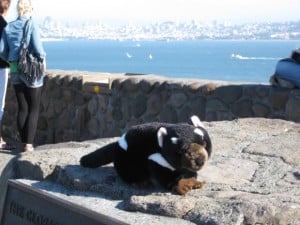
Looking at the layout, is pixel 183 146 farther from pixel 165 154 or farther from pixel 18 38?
pixel 18 38

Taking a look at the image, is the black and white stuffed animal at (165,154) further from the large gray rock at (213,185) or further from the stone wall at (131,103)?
the stone wall at (131,103)

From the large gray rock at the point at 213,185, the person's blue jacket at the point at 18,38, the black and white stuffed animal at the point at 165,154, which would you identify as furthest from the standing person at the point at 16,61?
the black and white stuffed animal at the point at 165,154

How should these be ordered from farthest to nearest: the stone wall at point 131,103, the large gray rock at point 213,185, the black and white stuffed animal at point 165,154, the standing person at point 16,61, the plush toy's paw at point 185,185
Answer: the standing person at point 16,61 < the stone wall at point 131,103 < the plush toy's paw at point 185,185 < the black and white stuffed animal at point 165,154 < the large gray rock at point 213,185

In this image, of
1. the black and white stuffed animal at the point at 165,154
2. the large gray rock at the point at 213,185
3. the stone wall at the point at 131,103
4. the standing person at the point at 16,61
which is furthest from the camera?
the standing person at the point at 16,61

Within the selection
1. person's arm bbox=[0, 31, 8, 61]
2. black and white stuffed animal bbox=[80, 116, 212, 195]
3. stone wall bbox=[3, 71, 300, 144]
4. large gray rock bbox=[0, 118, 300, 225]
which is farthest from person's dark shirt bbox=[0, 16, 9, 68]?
black and white stuffed animal bbox=[80, 116, 212, 195]

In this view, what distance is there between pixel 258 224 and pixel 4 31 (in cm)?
483

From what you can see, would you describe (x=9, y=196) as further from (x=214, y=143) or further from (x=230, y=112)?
(x=230, y=112)

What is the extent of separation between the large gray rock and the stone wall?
2027mm

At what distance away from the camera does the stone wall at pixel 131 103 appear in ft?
23.6

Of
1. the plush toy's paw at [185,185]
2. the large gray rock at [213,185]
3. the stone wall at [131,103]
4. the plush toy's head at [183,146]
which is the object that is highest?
the plush toy's head at [183,146]

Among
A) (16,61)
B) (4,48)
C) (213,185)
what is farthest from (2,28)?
(213,185)

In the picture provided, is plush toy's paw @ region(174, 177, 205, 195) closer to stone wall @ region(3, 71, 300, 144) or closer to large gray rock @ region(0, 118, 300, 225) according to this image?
large gray rock @ region(0, 118, 300, 225)

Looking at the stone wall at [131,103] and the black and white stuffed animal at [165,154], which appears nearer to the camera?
the black and white stuffed animal at [165,154]

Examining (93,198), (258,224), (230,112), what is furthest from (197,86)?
(258,224)
